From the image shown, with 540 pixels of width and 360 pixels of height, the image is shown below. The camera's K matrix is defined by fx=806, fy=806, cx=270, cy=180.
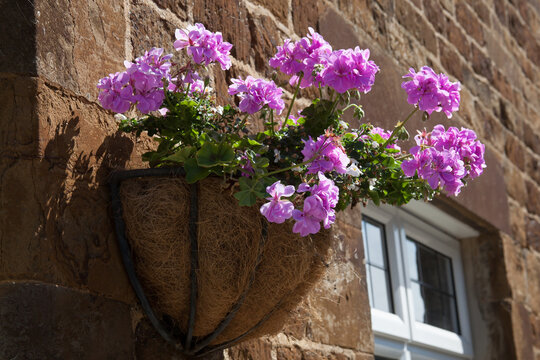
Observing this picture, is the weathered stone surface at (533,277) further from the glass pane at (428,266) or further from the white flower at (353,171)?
the white flower at (353,171)

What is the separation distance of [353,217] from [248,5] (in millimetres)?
822

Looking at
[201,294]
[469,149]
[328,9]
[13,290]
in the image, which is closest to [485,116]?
[328,9]

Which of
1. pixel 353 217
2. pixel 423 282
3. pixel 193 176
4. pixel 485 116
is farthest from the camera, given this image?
pixel 485 116

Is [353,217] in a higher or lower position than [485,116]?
lower

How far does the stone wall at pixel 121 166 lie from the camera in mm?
1564

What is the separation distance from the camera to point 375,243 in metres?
3.54

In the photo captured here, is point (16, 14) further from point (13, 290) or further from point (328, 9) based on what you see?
point (328, 9)

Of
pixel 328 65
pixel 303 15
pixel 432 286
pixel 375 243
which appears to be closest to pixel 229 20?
pixel 303 15

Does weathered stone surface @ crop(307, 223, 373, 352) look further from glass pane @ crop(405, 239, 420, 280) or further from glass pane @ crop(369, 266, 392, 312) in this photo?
glass pane @ crop(405, 239, 420, 280)

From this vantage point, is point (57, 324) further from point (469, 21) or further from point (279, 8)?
point (469, 21)

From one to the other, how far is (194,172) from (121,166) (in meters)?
0.24

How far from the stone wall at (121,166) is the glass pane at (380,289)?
→ 0.49 metres

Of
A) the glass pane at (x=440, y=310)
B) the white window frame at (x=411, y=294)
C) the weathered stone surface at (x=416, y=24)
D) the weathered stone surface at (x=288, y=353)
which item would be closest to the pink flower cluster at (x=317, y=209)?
the weathered stone surface at (x=288, y=353)

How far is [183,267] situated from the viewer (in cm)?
171
